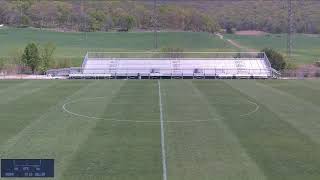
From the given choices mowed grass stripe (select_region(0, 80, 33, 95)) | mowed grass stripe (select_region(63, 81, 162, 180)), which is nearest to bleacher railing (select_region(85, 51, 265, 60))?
mowed grass stripe (select_region(0, 80, 33, 95))

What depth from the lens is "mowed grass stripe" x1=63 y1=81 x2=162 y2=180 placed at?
17516mm

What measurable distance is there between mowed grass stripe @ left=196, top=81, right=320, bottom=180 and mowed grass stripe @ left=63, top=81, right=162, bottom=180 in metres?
3.49

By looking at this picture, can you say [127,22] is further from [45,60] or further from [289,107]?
[289,107]

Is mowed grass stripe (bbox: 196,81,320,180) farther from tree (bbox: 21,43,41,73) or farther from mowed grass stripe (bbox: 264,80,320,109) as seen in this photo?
tree (bbox: 21,43,41,73)

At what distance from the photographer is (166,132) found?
79.3 feet

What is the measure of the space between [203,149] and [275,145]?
114 inches

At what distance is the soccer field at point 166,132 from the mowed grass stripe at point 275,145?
33 millimetres

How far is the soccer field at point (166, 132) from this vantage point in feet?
59.4

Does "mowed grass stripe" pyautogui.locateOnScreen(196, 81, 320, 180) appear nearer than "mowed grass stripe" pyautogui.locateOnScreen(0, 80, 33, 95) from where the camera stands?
Yes

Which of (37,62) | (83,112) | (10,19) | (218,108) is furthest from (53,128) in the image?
(10,19)

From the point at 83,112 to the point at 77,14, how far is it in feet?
450

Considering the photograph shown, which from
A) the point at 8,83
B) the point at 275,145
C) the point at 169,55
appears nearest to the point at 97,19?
the point at 169,55
